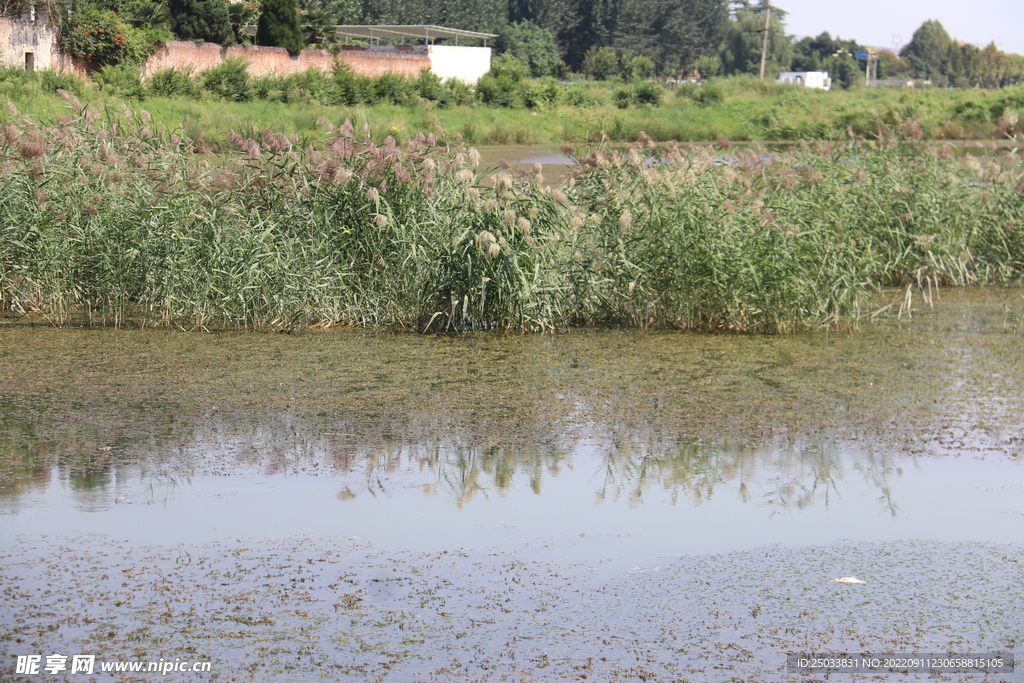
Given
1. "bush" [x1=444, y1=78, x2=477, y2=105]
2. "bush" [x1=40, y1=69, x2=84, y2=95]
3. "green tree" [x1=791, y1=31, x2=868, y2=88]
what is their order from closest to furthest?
"bush" [x1=40, y1=69, x2=84, y2=95] < "bush" [x1=444, y1=78, x2=477, y2=105] < "green tree" [x1=791, y1=31, x2=868, y2=88]

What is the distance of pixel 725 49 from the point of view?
78812mm

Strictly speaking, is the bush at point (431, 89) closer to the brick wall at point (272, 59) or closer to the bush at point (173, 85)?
the brick wall at point (272, 59)

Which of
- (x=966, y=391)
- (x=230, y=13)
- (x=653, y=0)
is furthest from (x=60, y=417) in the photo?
(x=653, y=0)

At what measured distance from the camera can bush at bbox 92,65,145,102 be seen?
23.4m

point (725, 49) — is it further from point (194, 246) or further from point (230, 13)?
point (194, 246)

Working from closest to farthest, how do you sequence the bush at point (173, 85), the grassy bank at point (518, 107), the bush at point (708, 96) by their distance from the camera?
the grassy bank at point (518, 107), the bush at point (173, 85), the bush at point (708, 96)

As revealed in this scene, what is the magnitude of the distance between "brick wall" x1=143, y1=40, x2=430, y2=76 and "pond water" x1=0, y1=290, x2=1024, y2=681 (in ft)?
72.6

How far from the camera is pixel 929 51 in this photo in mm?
106562

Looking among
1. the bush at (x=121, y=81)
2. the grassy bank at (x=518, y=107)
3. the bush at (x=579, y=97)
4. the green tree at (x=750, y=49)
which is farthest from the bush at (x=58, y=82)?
the green tree at (x=750, y=49)

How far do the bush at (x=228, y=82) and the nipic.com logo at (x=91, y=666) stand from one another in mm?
24534

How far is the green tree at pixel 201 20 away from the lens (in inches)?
1144

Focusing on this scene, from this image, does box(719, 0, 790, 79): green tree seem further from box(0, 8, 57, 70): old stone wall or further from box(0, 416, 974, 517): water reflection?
box(0, 416, 974, 517): water reflection

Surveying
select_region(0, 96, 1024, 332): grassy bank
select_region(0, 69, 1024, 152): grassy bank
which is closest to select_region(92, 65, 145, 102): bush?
select_region(0, 69, 1024, 152): grassy bank

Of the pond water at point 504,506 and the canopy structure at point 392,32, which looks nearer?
the pond water at point 504,506
